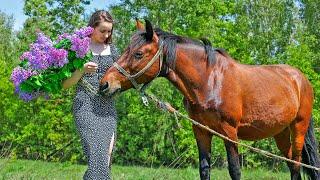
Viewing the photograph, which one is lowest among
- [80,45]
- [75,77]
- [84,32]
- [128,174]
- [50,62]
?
[128,174]

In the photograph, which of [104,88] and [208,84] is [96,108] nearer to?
[104,88]

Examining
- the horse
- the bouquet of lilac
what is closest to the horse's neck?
the horse

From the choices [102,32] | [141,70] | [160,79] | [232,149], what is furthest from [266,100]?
[160,79]

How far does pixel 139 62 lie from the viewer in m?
4.88

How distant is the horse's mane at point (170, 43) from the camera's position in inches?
193

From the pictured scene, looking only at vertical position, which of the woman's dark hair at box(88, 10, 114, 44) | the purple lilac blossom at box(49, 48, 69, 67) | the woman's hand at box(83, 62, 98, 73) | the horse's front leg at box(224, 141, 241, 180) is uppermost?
the woman's dark hair at box(88, 10, 114, 44)

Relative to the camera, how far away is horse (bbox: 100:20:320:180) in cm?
488

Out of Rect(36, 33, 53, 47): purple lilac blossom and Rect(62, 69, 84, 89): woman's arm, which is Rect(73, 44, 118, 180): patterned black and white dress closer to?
Rect(62, 69, 84, 89): woman's arm

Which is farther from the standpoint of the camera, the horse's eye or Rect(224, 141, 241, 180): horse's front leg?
Rect(224, 141, 241, 180): horse's front leg

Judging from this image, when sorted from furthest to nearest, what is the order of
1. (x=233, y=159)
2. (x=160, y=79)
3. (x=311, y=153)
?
1. (x=160, y=79)
2. (x=311, y=153)
3. (x=233, y=159)

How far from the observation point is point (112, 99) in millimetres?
4664

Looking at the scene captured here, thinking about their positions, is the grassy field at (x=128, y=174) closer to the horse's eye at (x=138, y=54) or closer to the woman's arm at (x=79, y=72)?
the woman's arm at (x=79, y=72)

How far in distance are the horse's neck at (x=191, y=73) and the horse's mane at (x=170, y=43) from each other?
0.07m

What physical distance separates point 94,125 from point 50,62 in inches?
27.0
